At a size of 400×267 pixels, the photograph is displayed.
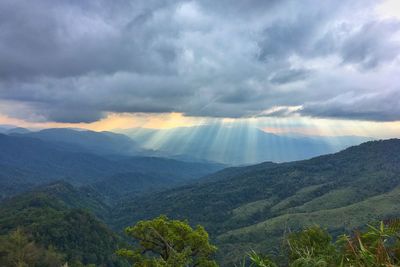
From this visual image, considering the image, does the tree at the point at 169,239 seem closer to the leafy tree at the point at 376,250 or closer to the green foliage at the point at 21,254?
the green foliage at the point at 21,254

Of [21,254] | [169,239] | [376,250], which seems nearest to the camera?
[376,250]

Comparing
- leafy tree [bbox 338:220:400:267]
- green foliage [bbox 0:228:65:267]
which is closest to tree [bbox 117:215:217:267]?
green foliage [bbox 0:228:65:267]

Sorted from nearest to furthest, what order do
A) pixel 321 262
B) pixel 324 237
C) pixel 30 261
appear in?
1. pixel 321 262
2. pixel 324 237
3. pixel 30 261

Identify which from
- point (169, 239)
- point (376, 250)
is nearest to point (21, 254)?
point (169, 239)

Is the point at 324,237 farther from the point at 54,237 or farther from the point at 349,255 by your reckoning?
the point at 54,237

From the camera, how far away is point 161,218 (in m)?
34.5

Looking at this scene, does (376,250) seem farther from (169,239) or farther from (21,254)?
(21,254)

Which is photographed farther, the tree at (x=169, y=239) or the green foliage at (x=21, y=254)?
the green foliage at (x=21, y=254)

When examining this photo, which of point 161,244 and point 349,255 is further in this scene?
point 161,244

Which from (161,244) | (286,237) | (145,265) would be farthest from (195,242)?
(286,237)

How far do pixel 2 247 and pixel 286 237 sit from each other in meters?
108

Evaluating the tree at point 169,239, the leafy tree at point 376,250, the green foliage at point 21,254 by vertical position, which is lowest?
the green foliage at point 21,254

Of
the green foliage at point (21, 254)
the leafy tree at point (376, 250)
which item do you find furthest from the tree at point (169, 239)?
the leafy tree at point (376, 250)

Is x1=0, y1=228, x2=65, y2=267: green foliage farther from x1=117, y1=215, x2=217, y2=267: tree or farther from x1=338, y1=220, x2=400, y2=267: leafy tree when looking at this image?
x1=338, y1=220, x2=400, y2=267: leafy tree
